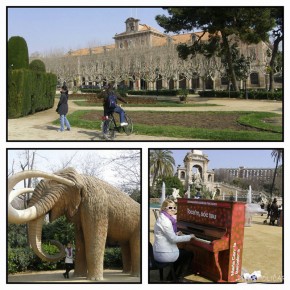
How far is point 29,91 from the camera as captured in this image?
8078 millimetres

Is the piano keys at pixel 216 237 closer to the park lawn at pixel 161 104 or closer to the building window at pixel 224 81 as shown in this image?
the park lawn at pixel 161 104

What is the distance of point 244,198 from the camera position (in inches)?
278

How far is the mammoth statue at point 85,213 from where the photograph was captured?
596 centimetres

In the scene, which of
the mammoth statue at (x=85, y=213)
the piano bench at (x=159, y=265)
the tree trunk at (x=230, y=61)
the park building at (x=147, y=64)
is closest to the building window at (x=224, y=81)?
the park building at (x=147, y=64)

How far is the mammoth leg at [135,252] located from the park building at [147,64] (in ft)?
10.6

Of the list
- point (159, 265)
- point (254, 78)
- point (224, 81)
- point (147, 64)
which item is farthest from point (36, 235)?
point (254, 78)

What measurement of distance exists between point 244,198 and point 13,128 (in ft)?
12.1

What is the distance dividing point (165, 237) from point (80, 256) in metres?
1.33

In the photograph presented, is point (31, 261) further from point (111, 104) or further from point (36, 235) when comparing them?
point (111, 104)

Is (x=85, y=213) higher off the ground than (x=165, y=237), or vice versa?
(x=85, y=213)

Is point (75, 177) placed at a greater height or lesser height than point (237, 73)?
lesser

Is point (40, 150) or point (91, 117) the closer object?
point (40, 150)
